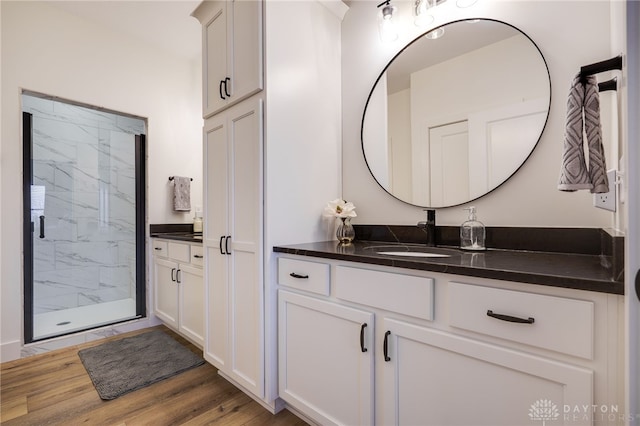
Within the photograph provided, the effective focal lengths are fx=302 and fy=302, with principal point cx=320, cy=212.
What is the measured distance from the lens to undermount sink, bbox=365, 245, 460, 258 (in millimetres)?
1383

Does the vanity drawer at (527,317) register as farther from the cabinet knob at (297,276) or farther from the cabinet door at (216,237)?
the cabinet door at (216,237)

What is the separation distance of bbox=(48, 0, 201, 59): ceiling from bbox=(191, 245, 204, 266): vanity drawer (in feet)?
6.28

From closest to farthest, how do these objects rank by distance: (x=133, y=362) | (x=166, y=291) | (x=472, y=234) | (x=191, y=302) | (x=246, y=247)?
(x=472, y=234), (x=246, y=247), (x=133, y=362), (x=191, y=302), (x=166, y=291)

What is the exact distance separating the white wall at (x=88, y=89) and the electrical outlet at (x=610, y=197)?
3.18 m

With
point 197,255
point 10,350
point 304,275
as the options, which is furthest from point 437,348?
point 10,350

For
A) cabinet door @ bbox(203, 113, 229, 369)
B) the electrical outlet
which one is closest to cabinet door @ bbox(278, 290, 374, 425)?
cabinet door @ bbox(203, 113, 229, 369)

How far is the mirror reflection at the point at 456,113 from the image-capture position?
53.4 inches

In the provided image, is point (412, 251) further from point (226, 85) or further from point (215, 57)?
point (215, 57)

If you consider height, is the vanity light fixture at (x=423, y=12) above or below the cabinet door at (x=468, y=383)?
above

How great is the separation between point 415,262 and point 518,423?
1.68 feet

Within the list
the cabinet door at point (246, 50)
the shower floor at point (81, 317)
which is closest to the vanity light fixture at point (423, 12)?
the cabinet door at point (246, 50)

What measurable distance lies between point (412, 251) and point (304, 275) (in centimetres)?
55

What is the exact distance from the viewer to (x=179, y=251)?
8.16 feet

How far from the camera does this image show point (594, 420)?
0.74 meters
